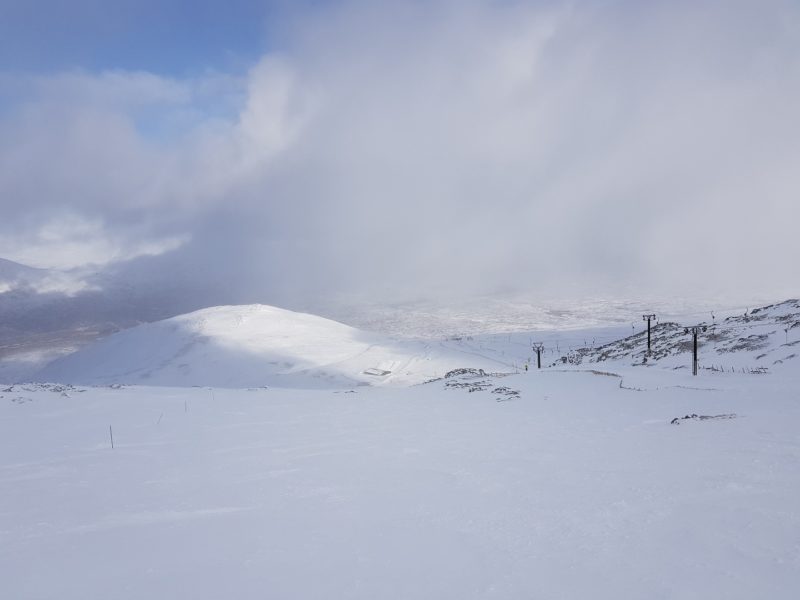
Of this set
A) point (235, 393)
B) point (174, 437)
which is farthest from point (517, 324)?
point (174, 437)

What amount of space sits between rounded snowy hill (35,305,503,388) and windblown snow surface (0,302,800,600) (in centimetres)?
5771

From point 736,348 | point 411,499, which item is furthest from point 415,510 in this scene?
point 736,348

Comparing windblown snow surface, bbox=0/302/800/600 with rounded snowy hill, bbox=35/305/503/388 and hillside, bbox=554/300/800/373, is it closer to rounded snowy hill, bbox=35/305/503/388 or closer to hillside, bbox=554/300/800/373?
hillside, bbox=554/300/800/373

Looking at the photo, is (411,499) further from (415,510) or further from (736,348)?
(736,348)

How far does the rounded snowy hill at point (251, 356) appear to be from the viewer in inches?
3105

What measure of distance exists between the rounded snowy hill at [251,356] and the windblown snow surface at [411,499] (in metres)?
57.7

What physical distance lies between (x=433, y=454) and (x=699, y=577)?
6.87 metres

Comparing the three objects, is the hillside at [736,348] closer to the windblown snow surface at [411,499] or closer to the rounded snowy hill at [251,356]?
the windblown snow surface at [411,499]

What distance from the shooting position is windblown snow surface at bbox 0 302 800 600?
554 centimetres

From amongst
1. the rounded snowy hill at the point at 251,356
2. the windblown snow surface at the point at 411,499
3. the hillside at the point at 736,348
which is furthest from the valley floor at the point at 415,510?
the rounded snowy hill at the point at 251,356

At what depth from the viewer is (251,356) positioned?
285 ft

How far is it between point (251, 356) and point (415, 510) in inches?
3297

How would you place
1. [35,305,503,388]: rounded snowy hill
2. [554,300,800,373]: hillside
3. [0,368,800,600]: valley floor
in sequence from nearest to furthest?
[0,368,800,600]: valley floor < [554,300,800,373]: hillside < [35,305,503,388]: rounded snowy hill

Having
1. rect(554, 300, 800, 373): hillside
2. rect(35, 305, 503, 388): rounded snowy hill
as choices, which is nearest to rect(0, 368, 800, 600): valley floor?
rect(554, 300, 800, 373): hillside
